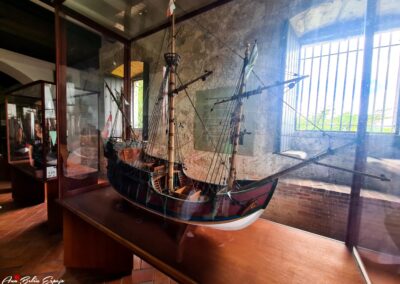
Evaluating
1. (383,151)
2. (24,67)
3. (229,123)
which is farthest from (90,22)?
(24,67)

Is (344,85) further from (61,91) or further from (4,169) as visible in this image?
(4,169)

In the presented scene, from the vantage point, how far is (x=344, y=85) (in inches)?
41.1

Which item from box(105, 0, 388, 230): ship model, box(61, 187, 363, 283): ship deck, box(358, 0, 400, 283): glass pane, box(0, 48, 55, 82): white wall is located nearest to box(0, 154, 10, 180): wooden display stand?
box(0, 48, 55, 82): white wall

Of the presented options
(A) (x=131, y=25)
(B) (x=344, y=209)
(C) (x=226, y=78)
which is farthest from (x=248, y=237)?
(A) (x=131, y=25)

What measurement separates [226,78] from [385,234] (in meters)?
1.42

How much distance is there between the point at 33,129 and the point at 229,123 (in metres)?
3.06

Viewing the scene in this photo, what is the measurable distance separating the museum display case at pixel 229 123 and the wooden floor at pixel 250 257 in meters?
0.04

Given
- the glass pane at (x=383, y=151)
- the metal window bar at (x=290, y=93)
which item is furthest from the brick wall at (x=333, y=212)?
the metal window bar at (x=290, y=93)

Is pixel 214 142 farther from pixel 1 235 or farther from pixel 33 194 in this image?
pixel 33 194

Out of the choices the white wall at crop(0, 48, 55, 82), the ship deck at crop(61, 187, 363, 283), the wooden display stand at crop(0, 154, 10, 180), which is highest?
the white wall at crop(0, 48, 55, 82)

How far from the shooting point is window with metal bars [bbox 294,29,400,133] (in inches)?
35.1

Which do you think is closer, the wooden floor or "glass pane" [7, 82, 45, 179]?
the wooden floor

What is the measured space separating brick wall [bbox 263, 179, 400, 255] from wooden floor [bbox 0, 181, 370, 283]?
20 centimetres

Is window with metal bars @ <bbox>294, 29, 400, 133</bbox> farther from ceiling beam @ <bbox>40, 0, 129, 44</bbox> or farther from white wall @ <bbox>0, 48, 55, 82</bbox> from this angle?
white wall @ <bbox>0, 48, 55, 82</bbox>
